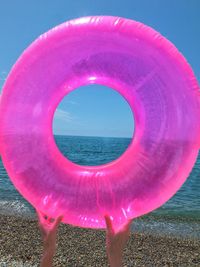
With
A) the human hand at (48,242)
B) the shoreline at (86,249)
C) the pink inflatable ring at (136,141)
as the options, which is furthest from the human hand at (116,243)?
the shoreline at (86,249)

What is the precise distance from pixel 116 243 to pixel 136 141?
0.79m

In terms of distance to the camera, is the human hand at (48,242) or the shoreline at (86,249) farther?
the shoreline at (86,249)

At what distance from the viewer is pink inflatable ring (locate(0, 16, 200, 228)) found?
108 inches

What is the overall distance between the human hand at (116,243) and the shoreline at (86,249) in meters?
3.00

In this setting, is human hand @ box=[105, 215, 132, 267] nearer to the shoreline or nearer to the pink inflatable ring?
the pink inflatable ring

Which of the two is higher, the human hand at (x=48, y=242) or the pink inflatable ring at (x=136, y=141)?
the pink inflatable ring at (x=136, y=141)

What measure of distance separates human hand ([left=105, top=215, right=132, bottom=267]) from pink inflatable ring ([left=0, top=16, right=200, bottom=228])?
0.49 ft

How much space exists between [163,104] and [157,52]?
1.26ft

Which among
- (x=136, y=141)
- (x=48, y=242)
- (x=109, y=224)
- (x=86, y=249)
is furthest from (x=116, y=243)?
(x=86, y=249)

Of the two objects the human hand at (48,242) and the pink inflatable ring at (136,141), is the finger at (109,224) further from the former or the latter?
the human hand at (48,242)

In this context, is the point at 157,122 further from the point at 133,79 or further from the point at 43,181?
the point at 43,181

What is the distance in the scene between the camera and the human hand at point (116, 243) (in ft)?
8.09

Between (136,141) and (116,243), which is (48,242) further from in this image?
(136,141)

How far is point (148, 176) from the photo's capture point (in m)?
2.82
